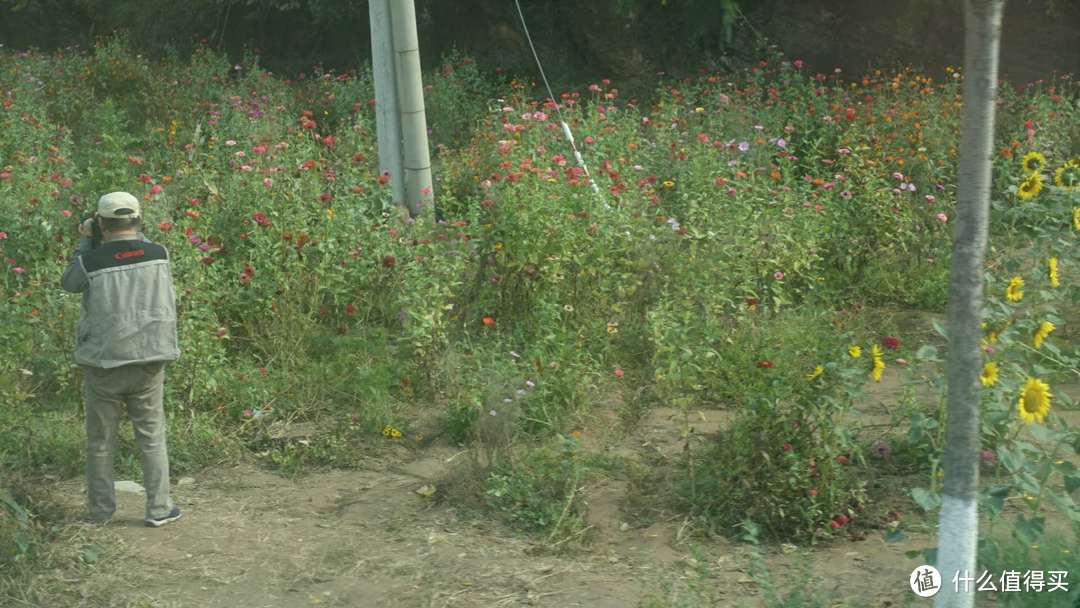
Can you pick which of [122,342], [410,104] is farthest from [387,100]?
[122,342]

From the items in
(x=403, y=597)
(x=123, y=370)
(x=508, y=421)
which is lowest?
(x=403, y=597)

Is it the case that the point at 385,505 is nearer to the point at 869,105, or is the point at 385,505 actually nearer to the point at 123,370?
the point at 123,370

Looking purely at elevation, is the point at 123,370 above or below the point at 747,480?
above

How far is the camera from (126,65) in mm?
13195

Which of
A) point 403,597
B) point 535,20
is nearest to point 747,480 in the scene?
point 403,597

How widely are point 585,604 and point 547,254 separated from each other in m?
2.86

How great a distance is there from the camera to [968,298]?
3441 mm

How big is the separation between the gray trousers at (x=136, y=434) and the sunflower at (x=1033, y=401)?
3395 mm

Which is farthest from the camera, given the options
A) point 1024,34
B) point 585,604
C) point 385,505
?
point 1024,34

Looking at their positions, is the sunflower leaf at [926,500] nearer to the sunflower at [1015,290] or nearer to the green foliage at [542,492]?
the sunflower at [1015,290]

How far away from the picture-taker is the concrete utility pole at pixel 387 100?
816cm

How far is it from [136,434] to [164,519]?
38 centimetres

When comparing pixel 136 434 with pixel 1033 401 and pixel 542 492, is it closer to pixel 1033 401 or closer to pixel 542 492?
pixel 542 492

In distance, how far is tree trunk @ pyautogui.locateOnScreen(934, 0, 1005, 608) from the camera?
132 inches
